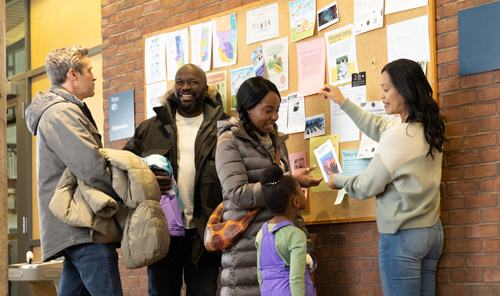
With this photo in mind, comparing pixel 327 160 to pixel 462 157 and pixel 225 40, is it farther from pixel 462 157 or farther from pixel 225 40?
pixel 225 40

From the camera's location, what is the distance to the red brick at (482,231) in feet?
11.1

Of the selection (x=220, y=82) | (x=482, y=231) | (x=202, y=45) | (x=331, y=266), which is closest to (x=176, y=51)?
(x=202, y=45)

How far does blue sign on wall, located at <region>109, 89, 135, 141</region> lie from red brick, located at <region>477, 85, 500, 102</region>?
9.55ft

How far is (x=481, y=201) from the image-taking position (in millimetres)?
3436

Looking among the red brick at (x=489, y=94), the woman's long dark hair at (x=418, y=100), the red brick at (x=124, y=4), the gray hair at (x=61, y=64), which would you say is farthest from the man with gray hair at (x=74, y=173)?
the red brick at (x=124, y=4)

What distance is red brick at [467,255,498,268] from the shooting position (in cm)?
337

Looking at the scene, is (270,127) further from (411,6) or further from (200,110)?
(411,6)

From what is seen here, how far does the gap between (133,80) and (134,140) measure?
124 centimetres

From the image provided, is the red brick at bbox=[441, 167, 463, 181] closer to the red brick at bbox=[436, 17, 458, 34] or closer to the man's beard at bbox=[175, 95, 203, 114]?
the red brick at bbox=[436, 17, 458, 34]

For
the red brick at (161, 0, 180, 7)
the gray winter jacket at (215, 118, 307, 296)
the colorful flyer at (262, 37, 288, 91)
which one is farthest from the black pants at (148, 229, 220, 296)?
the red brick at (161, 0, 180, 7)

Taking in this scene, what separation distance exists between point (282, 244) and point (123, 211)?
876 millimetres

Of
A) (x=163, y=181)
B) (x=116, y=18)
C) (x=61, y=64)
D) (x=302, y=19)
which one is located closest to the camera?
(x=61, y=64)

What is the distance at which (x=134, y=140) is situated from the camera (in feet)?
14.1

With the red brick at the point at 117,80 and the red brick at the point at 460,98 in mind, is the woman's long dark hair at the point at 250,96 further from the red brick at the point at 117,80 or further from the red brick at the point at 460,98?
the red brick at the point at 117,80
